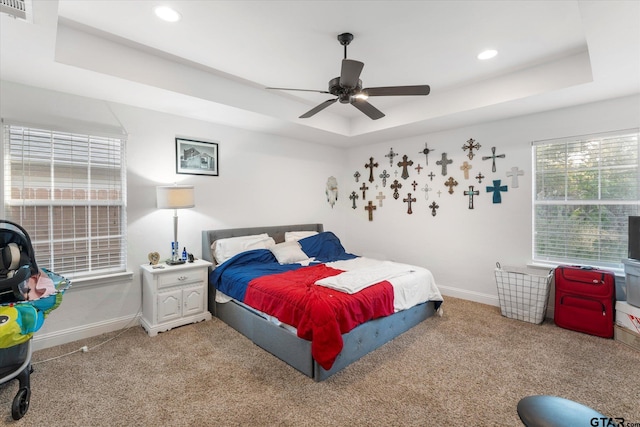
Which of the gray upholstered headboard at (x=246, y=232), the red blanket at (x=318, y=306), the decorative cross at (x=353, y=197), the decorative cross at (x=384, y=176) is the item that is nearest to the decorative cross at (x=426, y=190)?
the decorative cross at (x=384, y=176)

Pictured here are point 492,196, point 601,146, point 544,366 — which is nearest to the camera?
point 544,366

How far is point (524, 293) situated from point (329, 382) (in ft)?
8.37

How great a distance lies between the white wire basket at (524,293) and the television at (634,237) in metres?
0.76

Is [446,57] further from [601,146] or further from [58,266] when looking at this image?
[58,266]

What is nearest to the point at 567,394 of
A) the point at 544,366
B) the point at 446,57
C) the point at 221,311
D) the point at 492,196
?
the point at 544,366

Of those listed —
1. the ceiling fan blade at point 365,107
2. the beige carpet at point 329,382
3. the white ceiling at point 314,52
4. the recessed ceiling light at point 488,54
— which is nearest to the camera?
the beige carpet at point 329,382

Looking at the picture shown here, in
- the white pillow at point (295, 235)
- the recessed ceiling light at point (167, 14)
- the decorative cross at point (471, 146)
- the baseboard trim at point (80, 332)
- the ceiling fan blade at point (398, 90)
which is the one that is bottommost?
the baseboard trim at point (80, 332)

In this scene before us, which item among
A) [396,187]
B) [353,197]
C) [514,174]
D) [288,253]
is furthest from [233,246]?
[514,174]

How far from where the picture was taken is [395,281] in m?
3.05

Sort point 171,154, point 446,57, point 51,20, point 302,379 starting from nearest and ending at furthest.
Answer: point 51,20
point 302,379
point 446,57
point 171,154

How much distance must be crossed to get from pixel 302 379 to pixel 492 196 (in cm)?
333

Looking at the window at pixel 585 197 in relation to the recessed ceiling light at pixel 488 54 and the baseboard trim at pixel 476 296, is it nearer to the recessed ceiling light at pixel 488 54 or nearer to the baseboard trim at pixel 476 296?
the baseboard trim at pixel 476 296

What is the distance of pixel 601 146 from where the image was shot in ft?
11.0

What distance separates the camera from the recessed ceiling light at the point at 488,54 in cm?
283
